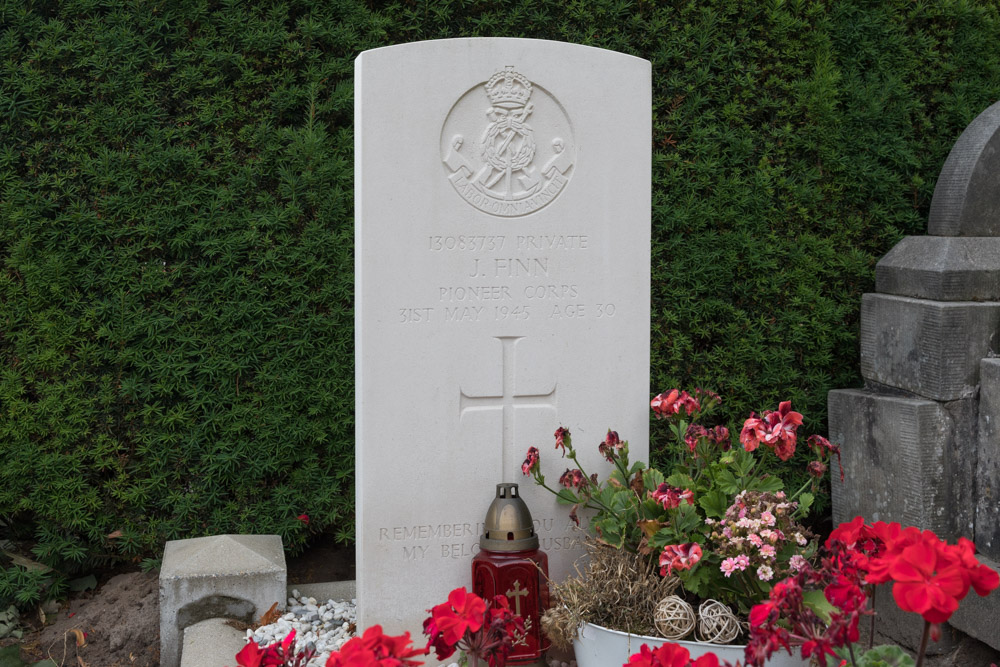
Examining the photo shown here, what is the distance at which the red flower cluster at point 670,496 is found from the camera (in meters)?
2.42

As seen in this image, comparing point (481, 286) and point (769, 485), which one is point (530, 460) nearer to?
point (481, 286)

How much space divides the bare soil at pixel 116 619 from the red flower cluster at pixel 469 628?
6.73 feet

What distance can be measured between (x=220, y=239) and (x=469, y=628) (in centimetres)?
237

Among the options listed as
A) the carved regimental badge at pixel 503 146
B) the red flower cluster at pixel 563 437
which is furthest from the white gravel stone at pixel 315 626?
the carved regimental badge at pixel 503 146

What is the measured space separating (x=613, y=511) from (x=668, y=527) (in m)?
0.22

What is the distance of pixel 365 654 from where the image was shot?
54.4 inches

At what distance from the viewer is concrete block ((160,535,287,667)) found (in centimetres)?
304

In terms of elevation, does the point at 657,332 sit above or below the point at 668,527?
above

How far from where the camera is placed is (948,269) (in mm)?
3666

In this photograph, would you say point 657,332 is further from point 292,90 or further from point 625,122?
point 292,90

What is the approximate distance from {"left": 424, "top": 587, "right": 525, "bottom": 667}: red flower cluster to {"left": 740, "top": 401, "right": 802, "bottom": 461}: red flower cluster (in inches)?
43.4

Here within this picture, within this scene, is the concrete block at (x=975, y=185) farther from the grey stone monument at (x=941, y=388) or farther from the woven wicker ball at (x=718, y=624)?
the woven wicker ball at (x=718, y=624)

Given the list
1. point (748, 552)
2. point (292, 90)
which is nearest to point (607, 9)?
point (292, 90)

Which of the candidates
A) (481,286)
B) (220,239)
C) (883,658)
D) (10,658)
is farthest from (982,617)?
(10,658)
